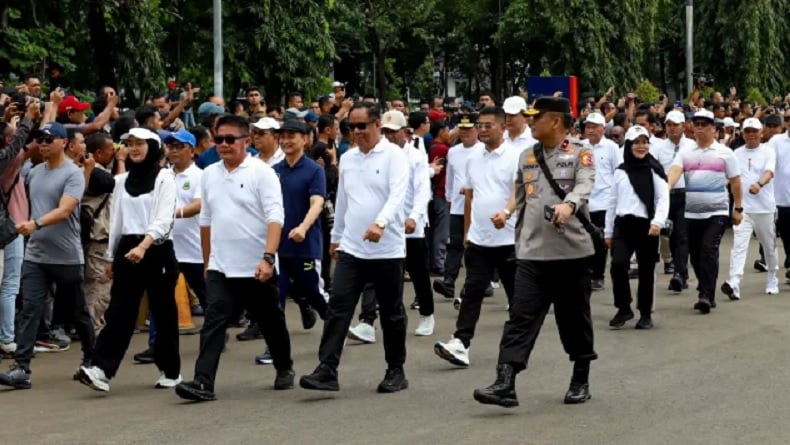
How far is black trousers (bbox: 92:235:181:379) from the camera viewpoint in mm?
11016

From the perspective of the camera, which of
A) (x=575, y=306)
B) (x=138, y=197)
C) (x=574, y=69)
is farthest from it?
(x=574, y=69)

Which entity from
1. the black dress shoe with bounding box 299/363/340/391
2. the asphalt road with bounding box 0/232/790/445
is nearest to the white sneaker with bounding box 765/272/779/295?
the asphalt road with bounding box 0/232/790/445

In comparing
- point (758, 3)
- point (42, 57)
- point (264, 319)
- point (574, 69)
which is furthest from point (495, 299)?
point (758, 3)

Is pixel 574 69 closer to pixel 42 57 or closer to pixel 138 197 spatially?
pixel 42 57

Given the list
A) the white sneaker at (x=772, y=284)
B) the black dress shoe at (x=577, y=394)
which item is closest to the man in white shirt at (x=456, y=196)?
the white sneaker at (x=772, y=284)

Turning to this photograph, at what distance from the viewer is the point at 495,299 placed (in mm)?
16719

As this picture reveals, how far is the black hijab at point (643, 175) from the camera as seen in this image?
14.6 m

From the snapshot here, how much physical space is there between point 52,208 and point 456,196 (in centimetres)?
628

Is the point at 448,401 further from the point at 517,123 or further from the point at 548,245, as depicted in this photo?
the point at 517,123

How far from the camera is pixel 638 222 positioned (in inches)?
575

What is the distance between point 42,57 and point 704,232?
11356mm

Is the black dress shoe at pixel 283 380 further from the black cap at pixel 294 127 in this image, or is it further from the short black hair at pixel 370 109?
the black cap at pixel 294 127

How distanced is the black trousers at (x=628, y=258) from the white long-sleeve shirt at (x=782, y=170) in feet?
12.9

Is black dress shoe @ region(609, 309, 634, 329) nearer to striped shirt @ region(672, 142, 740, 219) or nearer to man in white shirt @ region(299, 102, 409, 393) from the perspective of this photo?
striped shirt @ region(672, 142, 740, 219)
